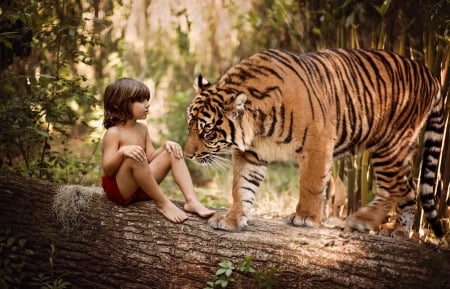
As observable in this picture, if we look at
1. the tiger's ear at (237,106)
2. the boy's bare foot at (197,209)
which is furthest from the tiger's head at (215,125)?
the boy's bare foot at (197,209)

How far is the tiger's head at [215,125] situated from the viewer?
12.2ft

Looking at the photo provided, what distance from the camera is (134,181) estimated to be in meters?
3.61

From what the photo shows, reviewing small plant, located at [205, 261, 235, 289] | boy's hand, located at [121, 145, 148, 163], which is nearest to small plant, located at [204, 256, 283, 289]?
small plant, located at [205, 261, 235, 289]

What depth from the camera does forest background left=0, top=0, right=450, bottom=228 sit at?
4.17 meters

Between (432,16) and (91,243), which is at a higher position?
(432,16)

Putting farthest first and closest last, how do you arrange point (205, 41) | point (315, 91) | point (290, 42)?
point (205, 41)
point (290, 42)
point (315, 91)

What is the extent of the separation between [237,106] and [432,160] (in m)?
1.45

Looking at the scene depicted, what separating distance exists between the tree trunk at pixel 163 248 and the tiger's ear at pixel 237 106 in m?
0.71

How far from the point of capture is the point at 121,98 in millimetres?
3717

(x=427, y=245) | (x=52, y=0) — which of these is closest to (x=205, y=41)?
(x=52, y=0)

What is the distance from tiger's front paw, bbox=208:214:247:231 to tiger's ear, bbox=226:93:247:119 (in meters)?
0.66

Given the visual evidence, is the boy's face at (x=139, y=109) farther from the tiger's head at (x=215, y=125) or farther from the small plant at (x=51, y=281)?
the small plant at (x=51, y=281)

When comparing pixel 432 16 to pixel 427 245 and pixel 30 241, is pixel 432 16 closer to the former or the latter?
pixel 427 245

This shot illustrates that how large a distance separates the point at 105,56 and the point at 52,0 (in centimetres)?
355
